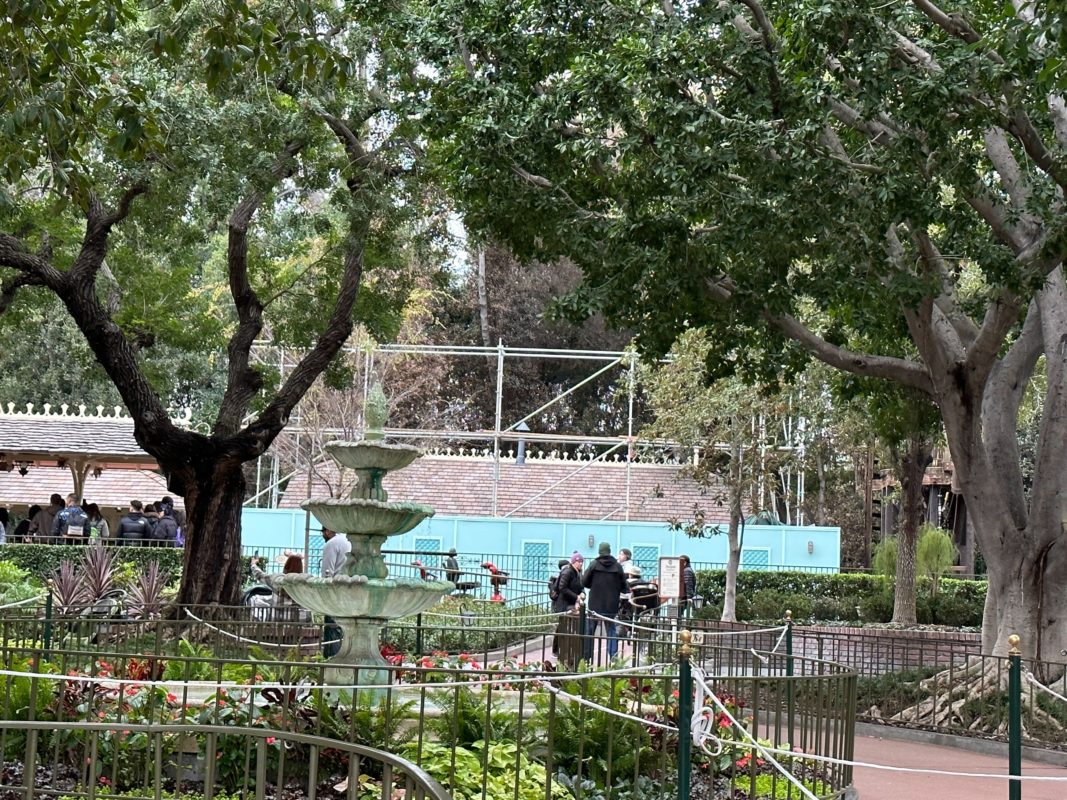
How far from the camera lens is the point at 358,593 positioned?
10.4m

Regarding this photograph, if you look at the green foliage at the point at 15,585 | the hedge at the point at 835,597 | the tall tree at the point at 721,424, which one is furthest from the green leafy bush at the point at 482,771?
the hedge at the point at 835,597

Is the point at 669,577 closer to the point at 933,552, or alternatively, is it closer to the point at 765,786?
the point at 933,552

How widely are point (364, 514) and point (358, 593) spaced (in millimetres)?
633

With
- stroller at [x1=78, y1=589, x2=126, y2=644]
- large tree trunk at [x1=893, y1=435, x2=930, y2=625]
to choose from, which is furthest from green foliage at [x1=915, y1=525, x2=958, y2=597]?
stroller at [x1=78, y1=589, x2=126, y2=644]

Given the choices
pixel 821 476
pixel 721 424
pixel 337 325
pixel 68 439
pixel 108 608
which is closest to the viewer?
pixel 108 608

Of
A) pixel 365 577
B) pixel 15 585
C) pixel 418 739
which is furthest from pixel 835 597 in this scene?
pixel 418 739

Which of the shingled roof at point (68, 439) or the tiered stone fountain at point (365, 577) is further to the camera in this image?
the shingled roof at point (68, 439)

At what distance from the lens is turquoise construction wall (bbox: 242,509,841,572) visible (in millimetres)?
32469

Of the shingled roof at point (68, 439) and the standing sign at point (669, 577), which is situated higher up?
the shingled roof at point (68, 439)

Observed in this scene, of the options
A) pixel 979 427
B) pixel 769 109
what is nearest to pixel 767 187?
pixel 769 109

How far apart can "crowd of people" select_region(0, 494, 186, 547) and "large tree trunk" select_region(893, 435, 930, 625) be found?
1499cm

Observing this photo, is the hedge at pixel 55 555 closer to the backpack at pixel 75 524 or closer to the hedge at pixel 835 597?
the backpack at pixel 75 524

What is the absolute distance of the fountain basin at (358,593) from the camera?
10.4 m

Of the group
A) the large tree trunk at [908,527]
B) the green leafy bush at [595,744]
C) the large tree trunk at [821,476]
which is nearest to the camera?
the green leafy bush at [595,744]
